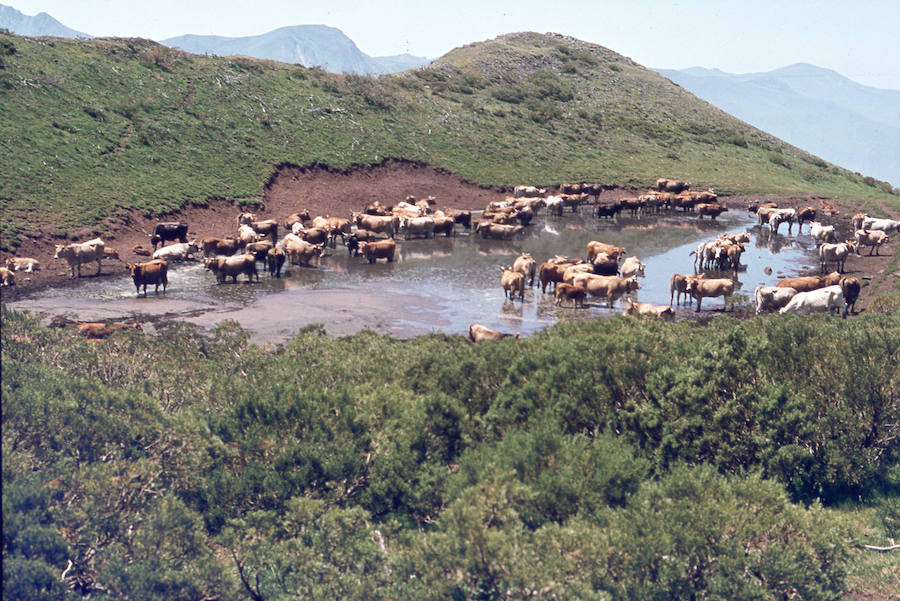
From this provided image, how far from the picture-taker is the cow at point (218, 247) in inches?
1250

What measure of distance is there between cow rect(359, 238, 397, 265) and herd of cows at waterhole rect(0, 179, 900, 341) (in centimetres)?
4

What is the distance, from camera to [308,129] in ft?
177

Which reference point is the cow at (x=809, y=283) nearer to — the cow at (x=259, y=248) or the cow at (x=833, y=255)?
the cow at (x=833, y=255)

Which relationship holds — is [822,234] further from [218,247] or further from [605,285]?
[218,247]

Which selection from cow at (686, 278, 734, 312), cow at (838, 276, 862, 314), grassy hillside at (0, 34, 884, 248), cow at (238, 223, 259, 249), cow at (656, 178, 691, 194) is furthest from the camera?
cow at (656, 178, 691, 194)

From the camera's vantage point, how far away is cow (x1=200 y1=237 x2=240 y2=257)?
104 ft

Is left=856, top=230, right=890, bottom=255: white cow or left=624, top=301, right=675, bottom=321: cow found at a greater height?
left=856, top=230, right=890, bottom=255: white cow

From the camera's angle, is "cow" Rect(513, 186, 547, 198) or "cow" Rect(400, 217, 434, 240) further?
"cow" Rect(513, 186, 547, 198)

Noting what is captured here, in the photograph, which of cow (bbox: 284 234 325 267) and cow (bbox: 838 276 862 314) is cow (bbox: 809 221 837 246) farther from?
cow (bbox: 284 234 325 267)

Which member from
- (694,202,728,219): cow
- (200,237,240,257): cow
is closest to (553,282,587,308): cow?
(200,237,240,257): cow

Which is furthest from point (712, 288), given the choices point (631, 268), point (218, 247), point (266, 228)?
point (266, 228)

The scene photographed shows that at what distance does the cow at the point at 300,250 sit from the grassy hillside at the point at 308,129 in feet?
27.1

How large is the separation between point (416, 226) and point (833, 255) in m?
18.8

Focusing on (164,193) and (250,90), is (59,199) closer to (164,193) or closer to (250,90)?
(164,193)
